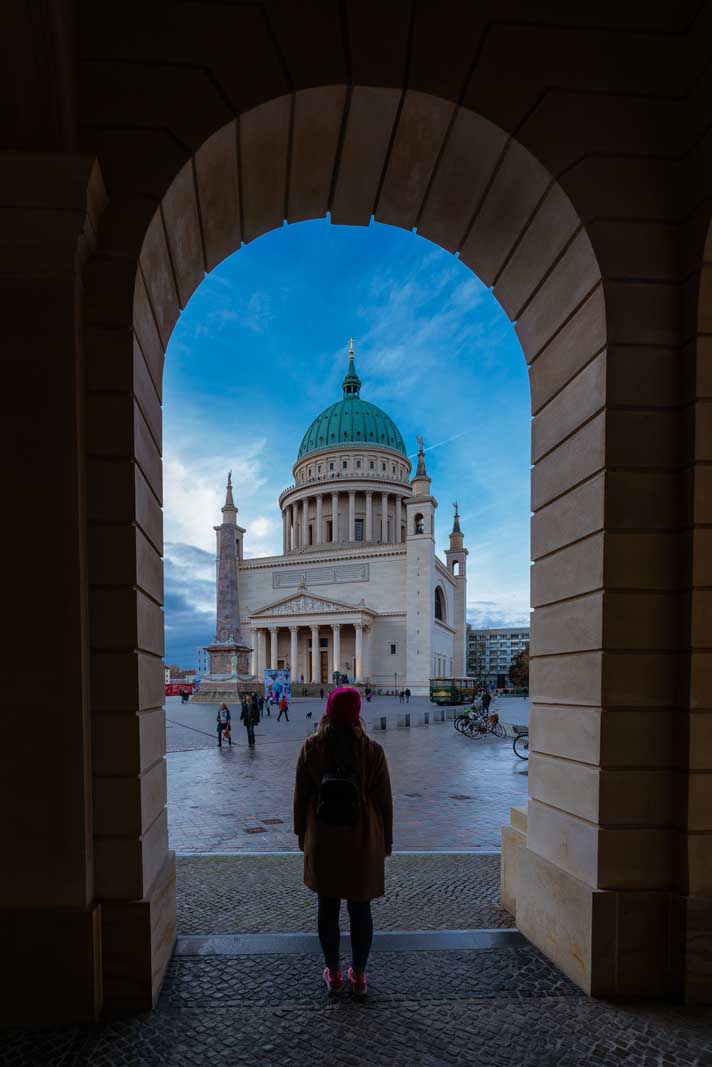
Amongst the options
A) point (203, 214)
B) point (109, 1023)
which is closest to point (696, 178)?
point (203, 214)

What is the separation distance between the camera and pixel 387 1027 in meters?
3.42

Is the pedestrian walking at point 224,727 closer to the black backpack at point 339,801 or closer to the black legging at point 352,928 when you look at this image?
the black legging at point 352,928

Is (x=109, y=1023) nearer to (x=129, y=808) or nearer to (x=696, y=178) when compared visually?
(x=129, y=808)

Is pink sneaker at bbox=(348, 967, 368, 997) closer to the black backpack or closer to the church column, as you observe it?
the black backpack

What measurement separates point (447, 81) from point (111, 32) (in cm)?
217

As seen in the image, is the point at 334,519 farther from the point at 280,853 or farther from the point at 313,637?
the point at 280,853

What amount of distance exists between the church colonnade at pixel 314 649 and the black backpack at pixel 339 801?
60.9 m

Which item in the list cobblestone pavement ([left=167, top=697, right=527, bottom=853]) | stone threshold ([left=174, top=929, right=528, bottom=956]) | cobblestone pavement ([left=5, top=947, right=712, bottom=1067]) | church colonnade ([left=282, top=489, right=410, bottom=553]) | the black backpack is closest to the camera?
cobblestone pavement ([left=5, top=947, right=712, bottom=1067])

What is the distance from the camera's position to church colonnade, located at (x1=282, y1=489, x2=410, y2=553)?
262ft

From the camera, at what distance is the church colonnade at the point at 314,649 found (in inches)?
2544

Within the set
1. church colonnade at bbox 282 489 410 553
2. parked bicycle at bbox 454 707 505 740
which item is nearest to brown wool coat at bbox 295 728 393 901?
parked bicycle at bbox 454 707 505 740

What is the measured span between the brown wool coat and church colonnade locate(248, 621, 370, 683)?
199 feet

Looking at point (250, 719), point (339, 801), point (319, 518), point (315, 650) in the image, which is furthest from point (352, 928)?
point (319, 518)

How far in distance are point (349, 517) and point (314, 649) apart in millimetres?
21484
